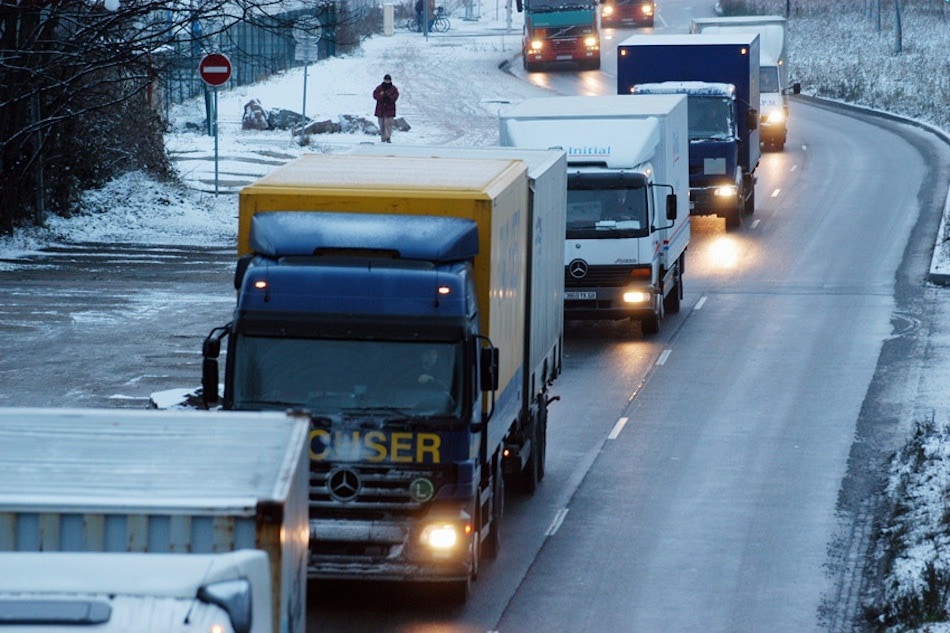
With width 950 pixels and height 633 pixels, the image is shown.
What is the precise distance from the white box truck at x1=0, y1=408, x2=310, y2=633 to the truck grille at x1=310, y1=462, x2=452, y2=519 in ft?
11.2

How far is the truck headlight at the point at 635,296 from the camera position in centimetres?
2430

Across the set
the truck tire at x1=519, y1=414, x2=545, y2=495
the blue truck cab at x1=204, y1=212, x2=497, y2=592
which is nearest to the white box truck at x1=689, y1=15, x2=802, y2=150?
the truck tire at x1=519, y1=414, x2=545, y2=495

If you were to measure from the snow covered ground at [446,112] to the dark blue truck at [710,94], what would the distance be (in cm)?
423

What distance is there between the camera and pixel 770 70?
49.0 meters

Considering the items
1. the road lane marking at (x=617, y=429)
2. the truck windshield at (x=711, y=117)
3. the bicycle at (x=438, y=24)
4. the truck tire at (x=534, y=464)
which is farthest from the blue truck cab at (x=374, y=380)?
the bicycle at (x=438, y=24)

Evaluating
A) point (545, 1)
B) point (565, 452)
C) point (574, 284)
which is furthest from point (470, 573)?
point (545, 1)

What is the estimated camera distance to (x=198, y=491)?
7719 millimetres

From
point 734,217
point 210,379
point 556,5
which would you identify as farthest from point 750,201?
point 556,5

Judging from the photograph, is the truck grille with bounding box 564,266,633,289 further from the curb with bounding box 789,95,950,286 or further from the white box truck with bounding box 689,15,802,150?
the white box truck with bounding box 689,15,802,150

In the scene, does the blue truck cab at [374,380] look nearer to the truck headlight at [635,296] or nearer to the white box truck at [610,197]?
the white box truck at [610,197]

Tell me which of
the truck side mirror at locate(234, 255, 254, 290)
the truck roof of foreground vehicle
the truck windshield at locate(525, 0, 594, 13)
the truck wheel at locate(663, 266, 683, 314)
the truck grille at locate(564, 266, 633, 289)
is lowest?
the truck wheel at locate(663, 266, 683, 314)

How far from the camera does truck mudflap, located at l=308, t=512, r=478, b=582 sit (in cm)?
1231

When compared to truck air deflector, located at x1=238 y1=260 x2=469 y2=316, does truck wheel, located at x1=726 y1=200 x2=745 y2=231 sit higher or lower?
lower

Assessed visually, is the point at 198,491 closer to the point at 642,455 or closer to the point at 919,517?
the point at 919,517
